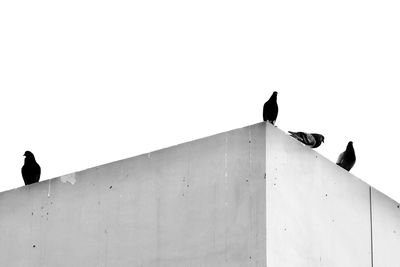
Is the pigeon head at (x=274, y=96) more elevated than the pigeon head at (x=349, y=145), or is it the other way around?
the pigeon head at (x=274, y=96)

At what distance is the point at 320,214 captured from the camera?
38.8 ft

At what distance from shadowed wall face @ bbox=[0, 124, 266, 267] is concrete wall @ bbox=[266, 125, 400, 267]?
19 centimetres

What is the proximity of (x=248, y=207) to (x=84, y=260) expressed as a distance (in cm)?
220

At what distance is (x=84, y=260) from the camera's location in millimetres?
12453

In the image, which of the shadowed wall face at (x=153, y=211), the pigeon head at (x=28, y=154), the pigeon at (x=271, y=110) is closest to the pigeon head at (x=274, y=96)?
the pigeon at (x=271, y=110)

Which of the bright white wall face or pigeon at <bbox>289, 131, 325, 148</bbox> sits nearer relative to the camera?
the bright white wall face

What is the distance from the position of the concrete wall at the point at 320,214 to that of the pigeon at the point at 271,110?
4262mm

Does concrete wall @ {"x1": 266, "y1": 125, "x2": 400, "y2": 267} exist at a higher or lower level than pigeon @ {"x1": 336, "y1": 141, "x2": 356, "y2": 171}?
lower

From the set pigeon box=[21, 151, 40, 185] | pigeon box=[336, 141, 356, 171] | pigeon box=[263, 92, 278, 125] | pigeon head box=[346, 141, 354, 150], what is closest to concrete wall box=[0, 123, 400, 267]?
pigeon box=[21, 151, 40, 185]

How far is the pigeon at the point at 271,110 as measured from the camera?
55.8 ft

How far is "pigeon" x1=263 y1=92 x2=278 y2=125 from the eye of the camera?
1700 centimetres

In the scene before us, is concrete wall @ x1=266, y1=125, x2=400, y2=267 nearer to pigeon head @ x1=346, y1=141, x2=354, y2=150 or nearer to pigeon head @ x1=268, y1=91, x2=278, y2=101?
pigeon head @ x1=268, y1=91, x2=278, y2=101

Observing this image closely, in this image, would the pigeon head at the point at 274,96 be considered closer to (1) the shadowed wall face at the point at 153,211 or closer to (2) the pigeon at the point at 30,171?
(2) the pigeon at the point at 30,171

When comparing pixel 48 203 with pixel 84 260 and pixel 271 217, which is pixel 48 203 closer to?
pixel 84 260
